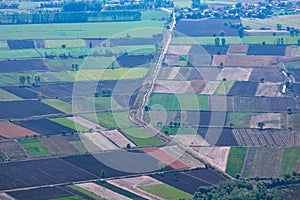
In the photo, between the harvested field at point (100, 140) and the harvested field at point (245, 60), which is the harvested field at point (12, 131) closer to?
the harvested field at point (100, 140)

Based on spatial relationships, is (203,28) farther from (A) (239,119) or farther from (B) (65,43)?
(A) (239,119)

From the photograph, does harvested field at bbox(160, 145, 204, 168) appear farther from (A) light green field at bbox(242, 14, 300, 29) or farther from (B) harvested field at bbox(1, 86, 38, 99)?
(A) light green field at bbox(242, 14, 300, 29)

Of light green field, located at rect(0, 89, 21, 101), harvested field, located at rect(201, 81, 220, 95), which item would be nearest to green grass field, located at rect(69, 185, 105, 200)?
light green field, located at rect(0, 89, 21, 101)

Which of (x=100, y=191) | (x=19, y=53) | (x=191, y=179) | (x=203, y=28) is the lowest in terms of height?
(x=19, y=53)

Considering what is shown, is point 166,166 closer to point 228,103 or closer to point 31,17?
point 228,103

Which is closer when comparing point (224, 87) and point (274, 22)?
point (224, 87)

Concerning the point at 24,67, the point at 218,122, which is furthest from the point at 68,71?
the point at 218,122

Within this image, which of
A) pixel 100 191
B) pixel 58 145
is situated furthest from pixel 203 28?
pixel 100 191

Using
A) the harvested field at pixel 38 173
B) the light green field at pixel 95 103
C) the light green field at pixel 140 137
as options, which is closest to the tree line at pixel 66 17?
the light green field at pixel 95 103
